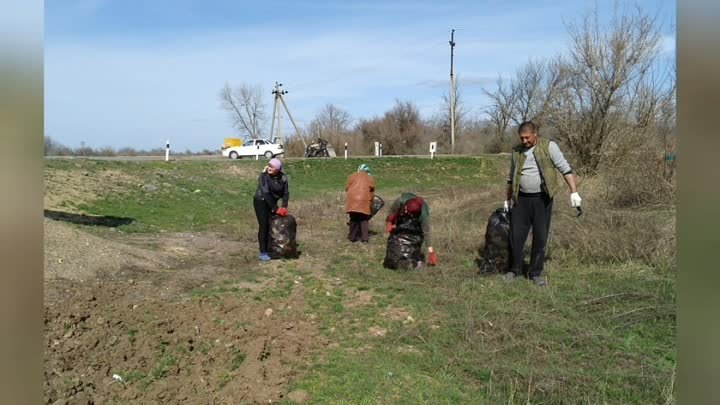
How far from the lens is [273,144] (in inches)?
1458

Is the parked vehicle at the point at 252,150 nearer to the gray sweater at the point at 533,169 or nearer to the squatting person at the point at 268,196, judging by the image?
the squatting person at the point at 268,196

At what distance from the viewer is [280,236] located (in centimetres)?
848

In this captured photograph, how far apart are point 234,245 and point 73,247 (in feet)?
10.3

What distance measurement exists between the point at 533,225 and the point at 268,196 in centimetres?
376

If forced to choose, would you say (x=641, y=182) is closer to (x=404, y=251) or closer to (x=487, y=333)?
(x=404, y=251)

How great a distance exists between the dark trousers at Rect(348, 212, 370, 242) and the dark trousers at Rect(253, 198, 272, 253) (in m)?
1.93

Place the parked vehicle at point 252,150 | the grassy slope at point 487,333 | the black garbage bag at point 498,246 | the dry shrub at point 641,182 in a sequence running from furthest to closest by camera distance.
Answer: the parked vehicle at point 252,150, the dry shrub at point 641,182, the black garbage bag at point 498,246, the grassy slope at point 487,333

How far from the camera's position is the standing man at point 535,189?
6453mm

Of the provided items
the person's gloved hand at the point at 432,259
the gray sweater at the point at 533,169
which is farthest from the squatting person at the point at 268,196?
the gray sweater at the point at 533,169

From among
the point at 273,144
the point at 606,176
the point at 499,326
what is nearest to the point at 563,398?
the point at 499,326

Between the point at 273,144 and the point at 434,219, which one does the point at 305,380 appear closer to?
the point at 434,219

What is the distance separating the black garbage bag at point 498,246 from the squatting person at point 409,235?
73cm

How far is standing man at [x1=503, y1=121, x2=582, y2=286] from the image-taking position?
645 centimetres

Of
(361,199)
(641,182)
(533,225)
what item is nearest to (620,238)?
(533,225)
